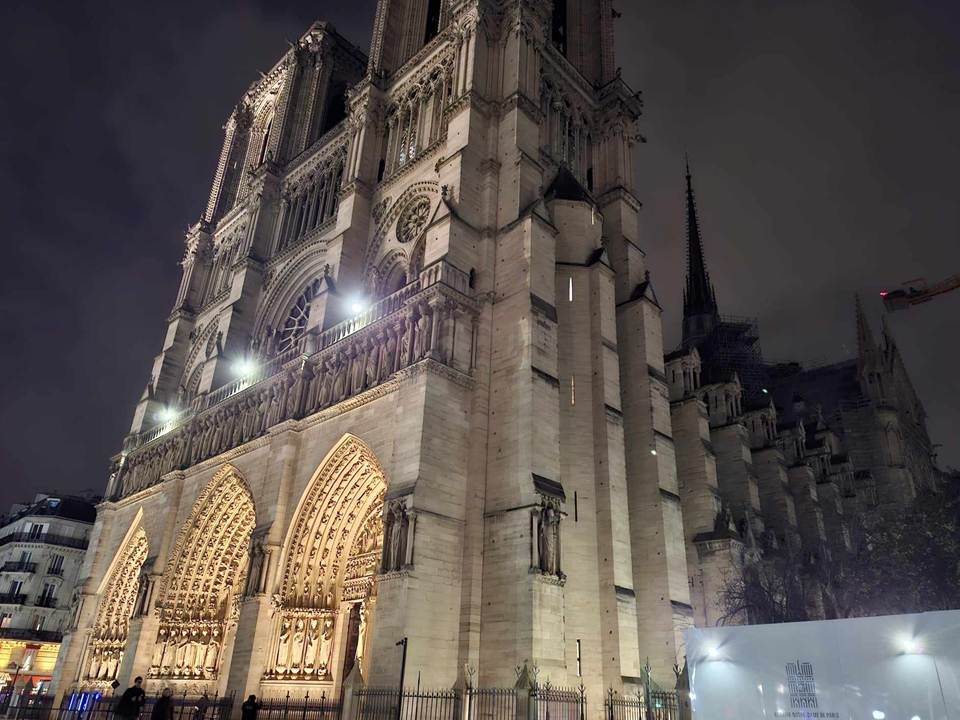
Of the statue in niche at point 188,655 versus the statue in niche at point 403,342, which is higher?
the statue in niche at point 403,342

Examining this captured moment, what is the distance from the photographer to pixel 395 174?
2228cm

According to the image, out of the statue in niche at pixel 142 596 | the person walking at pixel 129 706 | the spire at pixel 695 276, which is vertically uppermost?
the spire at pixel 695 276

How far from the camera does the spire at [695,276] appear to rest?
4944 centimetres

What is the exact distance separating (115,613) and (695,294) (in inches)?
1582

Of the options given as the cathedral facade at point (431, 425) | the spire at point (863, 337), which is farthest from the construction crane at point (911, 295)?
the cathedral facade at point (431, 425)

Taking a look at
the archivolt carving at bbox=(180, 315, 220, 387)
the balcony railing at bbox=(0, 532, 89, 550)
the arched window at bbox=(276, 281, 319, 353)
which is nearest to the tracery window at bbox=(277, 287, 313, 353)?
the arched window at bbox=(276, 281, 319, 353)

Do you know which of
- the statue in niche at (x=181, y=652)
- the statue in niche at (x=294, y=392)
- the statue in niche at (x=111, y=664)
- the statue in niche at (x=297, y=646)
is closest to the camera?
the statue in niche at (x=297, y=646)

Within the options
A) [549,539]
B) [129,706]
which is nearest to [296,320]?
[549,539]

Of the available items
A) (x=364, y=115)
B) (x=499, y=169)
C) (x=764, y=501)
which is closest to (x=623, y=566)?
(x=499, y=169)

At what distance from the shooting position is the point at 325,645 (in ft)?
57.1

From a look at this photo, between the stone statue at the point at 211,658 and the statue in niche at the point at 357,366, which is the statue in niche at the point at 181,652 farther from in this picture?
the statue in niche at the point at 357,366

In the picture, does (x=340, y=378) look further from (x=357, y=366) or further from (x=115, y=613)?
(x=115, y=613)

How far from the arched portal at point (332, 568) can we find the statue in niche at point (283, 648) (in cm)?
2

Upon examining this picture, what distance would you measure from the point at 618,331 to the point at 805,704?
47.3ft
